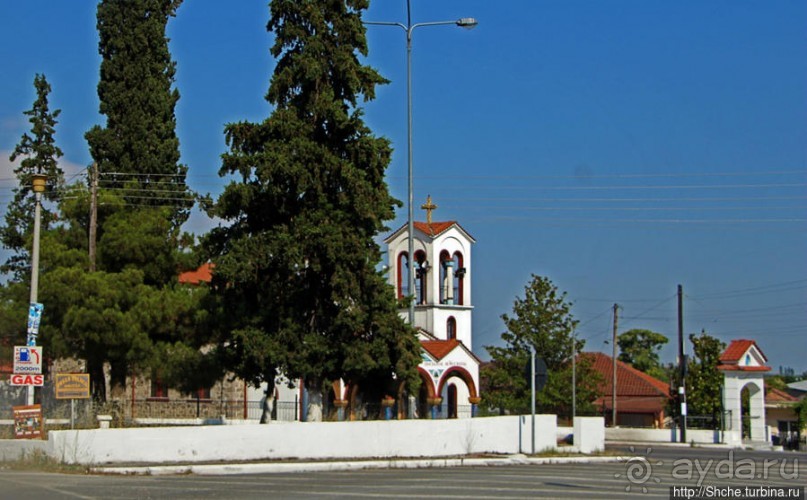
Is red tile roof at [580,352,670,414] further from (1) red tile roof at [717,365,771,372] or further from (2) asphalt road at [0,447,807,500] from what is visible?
(2) asphalt road at [0,447,807,500]

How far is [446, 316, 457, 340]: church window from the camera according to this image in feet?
160

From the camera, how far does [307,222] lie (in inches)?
1168

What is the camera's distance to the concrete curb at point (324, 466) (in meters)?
21.3

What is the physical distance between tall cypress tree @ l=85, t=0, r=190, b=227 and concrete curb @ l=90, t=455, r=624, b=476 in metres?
20.3

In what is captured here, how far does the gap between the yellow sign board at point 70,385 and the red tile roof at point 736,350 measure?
37.4m

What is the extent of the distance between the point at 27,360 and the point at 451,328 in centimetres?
2708

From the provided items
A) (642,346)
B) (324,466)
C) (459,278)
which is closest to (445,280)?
(459,278)

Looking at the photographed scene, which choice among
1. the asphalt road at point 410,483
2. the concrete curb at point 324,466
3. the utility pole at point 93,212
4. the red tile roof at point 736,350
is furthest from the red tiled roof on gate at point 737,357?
the utility pole at point 93,212

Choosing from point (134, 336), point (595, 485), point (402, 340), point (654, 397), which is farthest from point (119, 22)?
point (654, 397)

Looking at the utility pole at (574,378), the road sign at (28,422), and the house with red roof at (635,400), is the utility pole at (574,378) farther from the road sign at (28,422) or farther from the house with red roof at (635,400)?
the road sign at (28,422)

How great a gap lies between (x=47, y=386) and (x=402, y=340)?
11.9m

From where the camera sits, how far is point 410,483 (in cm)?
1970

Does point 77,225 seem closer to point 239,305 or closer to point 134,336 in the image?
point 134,336

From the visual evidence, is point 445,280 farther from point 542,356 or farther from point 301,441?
point 301,441
